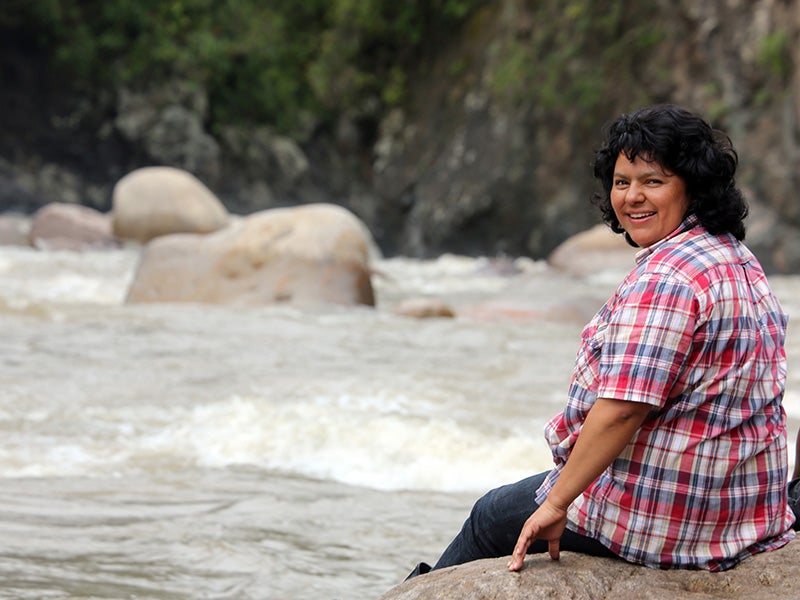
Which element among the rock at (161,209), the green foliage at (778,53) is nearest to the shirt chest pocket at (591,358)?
the green foliage at (778,53)

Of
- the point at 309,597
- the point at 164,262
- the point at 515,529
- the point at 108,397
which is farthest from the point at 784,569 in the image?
the point at 164,262

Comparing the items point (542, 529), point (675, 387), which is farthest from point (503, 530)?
point (675, 387)

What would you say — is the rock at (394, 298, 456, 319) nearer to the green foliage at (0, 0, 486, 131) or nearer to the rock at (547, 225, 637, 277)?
the rock at (547, 225, 637, 277)

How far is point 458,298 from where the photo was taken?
10.5 metres

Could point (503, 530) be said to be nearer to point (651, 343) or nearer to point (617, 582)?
point (617, 582)

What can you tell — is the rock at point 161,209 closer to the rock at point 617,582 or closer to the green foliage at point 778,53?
the green foliage at point 778,53

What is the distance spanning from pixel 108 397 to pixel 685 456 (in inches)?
163

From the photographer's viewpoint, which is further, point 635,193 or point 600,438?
point 635,193

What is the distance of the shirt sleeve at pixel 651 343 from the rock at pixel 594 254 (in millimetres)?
10639

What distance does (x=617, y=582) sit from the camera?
1.97 meters

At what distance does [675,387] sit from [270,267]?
295 inches

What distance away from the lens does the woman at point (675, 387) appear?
1.84 meters

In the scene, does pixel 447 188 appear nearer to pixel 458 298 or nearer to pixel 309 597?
pixel 458 298

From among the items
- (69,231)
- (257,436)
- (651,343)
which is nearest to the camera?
(651,343)
